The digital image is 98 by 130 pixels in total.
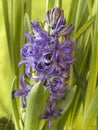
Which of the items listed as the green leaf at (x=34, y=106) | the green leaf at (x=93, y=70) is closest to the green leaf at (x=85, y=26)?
the green leaf at (x=93, y=70)

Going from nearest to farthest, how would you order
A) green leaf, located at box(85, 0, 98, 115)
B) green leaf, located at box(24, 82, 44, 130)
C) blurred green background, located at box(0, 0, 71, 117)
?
green leaf, located at box(24, 82, 44, 130) → green leaf, located at box(85, 0, 98, 115) → blurred green background, located at box(0, 0, 71, 117)

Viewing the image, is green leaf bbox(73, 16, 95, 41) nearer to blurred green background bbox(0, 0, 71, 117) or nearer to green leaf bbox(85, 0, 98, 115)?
green leaf bbox(85, 0, 98, 115)

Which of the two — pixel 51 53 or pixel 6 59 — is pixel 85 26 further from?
pixel 6 59

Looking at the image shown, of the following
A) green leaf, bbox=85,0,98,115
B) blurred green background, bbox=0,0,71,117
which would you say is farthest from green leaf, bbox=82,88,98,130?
blurred green background, bbox=0,0,71,117

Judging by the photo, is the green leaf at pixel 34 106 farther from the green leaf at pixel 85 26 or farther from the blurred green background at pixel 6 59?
the blurred green background at pixel 6 59

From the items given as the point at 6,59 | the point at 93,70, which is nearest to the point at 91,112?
the point at 93,70

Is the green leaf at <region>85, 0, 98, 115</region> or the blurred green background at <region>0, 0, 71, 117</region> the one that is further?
the blurred green background at <region>0, 0, 71, 117</region>

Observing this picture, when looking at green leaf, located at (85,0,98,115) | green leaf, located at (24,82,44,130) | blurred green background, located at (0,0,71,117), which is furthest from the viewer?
blurred green background, located at (0,0,71,117)

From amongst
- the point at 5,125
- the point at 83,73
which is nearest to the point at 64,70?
the point at 83,73
